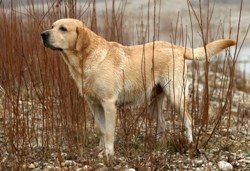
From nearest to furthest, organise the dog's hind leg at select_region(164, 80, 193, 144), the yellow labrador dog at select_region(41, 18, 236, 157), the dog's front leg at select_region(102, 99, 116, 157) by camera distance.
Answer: the yellow labrador dog at select_region(41, 18, 236, 157)
the dog's front leg at select_region(102, 99, 116, 157)
the dog's hind leg at select_region(164, 80, 193, 144)

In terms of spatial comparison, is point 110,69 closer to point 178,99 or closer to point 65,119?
point 65,119

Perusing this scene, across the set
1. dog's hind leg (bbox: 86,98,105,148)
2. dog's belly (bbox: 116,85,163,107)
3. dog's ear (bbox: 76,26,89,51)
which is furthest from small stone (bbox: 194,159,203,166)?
dog's ear (bbox: 76,26,89,51)

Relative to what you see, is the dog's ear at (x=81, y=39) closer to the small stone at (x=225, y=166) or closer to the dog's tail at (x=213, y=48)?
the dog's tail at (x=213, y=48)

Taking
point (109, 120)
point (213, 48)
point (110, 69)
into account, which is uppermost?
point (213, 48)

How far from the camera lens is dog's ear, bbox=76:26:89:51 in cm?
511

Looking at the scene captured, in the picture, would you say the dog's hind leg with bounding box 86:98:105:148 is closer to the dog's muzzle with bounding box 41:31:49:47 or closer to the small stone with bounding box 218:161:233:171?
the dog's muzzle with bounding box 41:31:49:47

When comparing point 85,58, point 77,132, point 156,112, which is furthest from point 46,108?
point 156,112

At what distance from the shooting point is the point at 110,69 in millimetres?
5309

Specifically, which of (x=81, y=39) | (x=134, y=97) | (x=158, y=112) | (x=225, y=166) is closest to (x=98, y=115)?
(x=134, y=97)

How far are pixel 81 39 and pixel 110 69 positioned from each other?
437 millimetres

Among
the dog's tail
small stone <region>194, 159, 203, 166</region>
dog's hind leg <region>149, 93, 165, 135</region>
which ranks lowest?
small stone <region>194, 159, 203, 166</region>

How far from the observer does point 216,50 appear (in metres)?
5.71

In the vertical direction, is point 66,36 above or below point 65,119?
above

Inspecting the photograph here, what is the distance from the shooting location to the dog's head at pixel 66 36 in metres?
4.89
